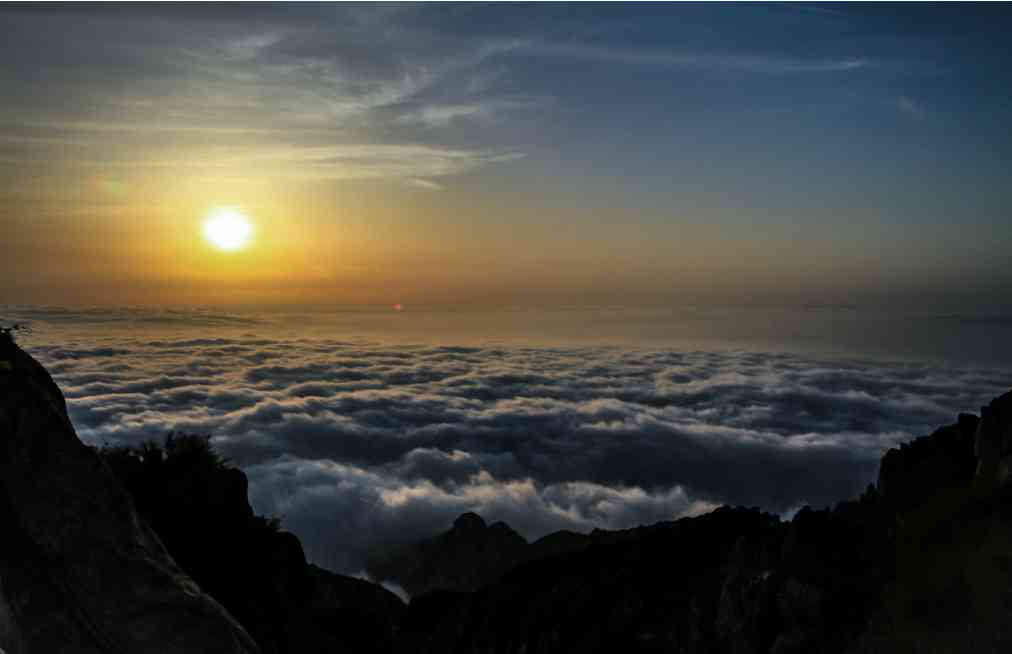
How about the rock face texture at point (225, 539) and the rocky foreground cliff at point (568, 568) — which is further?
the rock face texture at point (225, 539)

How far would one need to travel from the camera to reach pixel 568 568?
107 ft

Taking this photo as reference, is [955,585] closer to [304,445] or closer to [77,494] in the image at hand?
[77,494]

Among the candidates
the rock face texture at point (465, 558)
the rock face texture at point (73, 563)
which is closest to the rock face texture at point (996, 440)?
the rock face texture at point (73, 563)

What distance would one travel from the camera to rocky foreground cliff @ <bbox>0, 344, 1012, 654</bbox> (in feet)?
44.8

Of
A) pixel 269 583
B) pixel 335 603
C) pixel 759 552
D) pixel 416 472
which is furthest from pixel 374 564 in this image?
pixel 759 552

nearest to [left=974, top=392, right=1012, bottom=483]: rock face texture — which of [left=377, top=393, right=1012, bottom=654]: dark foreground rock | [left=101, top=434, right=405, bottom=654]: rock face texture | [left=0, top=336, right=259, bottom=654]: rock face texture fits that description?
[left=377, top=393, right=1012, bottom=654]: dark foreground rock

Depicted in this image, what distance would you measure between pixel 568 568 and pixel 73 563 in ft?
74.2

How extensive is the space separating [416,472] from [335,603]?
120 m

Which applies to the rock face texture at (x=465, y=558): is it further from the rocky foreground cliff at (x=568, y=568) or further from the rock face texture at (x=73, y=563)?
the rock face texture at (x=73, y=563)

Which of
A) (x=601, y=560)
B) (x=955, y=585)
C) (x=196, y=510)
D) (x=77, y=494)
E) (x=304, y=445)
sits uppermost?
(x=77, y=494)

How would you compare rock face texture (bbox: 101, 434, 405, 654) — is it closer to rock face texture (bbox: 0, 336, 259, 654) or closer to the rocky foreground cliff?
the rocky foreground cliff

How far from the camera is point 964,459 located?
70.4ft

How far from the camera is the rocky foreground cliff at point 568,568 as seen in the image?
13656 mm

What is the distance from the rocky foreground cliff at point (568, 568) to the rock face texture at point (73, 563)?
0.03 metres
